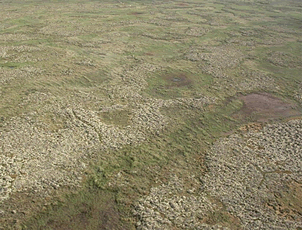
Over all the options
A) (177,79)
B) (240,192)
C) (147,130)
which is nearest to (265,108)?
(177,79)

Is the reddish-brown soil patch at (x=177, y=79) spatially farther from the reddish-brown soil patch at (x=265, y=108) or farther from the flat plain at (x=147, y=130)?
the reddish-brown soil patch at (x=265, y=108)

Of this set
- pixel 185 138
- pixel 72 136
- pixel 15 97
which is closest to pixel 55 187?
pixel 72 136

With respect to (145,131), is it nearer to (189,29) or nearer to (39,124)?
(39,124)

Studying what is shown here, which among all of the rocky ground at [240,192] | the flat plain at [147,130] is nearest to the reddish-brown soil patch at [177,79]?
the flat plain at [147,130]

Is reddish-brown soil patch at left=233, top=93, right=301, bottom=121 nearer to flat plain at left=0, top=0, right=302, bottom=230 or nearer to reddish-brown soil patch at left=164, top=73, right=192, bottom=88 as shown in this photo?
flat plain at left=0, top=0, right=302, bottom=230

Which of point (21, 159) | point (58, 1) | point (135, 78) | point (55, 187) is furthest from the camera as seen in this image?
point (58, 1)
